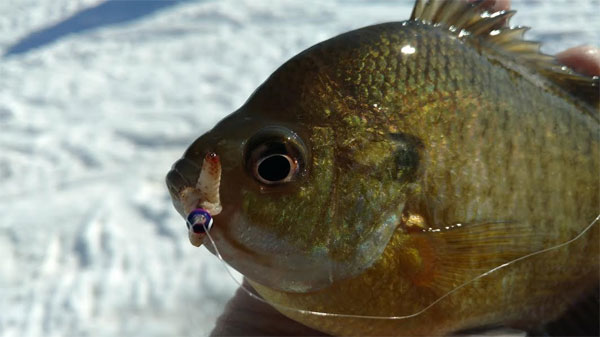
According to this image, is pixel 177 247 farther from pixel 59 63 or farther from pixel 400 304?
pixel 59 63

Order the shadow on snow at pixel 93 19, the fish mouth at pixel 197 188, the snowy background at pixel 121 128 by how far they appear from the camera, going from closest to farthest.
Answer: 1. the fish mouth at pixel 197 188
2. the snowy background at pixel 121 128
3. the shadow on snow at pixel 93 19

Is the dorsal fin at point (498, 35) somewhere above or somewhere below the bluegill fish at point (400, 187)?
above

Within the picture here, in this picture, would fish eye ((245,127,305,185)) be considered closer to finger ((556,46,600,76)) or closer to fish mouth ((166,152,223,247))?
fish mouth ((166,152,223,247))

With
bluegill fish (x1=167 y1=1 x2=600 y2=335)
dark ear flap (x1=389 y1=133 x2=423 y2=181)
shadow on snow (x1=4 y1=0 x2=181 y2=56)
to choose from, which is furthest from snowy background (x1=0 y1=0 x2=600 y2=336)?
dark ear flap (x1=389 y1=133 x2=423 y2=181)

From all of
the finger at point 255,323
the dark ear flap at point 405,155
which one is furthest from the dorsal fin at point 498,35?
the finger at point 255,323

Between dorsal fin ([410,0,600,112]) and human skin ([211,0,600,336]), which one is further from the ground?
dorsal fin ([410,0,600,112])

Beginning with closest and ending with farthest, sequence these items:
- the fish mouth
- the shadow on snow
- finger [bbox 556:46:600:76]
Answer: the fish mouth < finger [bbox 556:46:600:76] < the shadow on snow

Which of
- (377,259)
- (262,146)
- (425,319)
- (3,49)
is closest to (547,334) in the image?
(425,319)

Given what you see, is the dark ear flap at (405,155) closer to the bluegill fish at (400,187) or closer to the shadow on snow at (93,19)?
the bluegill fish at (400,187)
